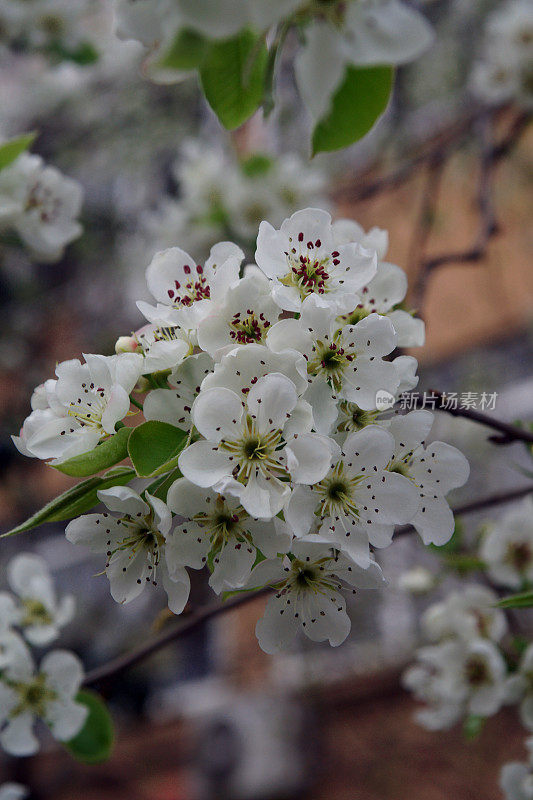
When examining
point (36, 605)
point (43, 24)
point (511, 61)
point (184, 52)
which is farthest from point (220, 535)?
point (511, 61)

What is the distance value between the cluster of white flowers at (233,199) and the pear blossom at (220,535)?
151 centimetres

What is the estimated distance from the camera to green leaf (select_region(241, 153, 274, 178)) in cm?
211

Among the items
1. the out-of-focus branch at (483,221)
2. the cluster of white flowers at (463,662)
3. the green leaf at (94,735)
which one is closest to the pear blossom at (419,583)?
the cluster of white flowers at (463,662)

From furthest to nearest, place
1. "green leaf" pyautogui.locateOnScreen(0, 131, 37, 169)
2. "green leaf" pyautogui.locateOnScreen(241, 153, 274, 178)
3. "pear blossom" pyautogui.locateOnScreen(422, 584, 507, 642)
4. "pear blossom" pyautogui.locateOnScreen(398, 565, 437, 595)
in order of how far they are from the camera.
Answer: "green leaf" pyautogui.locateOnScreen(241, 153, 274, 178), "pear blossom" pyautogui.locateOnScreen(398, 565, 437, 595), "pear blossom" pyautogui.locateOnScreen(422, 584, 507, 642), "green leaf" pyautogui.locateOnScreen(0, 131, 37, 169)

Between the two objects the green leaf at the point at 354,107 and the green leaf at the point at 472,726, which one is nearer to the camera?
the green leaf at the point at 354,107

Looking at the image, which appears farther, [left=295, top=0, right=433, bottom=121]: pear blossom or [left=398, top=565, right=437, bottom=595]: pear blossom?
[left=398, top=565, right=437, bottom=595]: pear blossom

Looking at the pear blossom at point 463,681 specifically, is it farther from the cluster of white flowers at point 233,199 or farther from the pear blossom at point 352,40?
the cluster of white flowers at point 233,199

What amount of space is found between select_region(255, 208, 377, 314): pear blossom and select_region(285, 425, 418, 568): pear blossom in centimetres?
16

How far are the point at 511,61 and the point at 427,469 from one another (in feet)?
6.47

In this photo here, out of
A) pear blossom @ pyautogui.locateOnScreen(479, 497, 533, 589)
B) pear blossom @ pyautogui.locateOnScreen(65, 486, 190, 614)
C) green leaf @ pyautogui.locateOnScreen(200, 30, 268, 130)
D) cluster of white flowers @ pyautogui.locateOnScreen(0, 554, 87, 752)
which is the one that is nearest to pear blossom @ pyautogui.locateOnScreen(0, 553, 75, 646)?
cluster of white flowers @ pyautogui.locateOnScreen(0, 554, 87, 752)

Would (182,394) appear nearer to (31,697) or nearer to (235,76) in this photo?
(235,76)

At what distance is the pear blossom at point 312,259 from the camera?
0.70m

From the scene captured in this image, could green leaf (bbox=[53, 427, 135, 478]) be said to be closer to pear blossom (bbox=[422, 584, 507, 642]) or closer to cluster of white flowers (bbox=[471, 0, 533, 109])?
pear blossom (bbox=[422, 584, 507, 642])

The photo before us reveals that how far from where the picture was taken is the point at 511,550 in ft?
4.50
